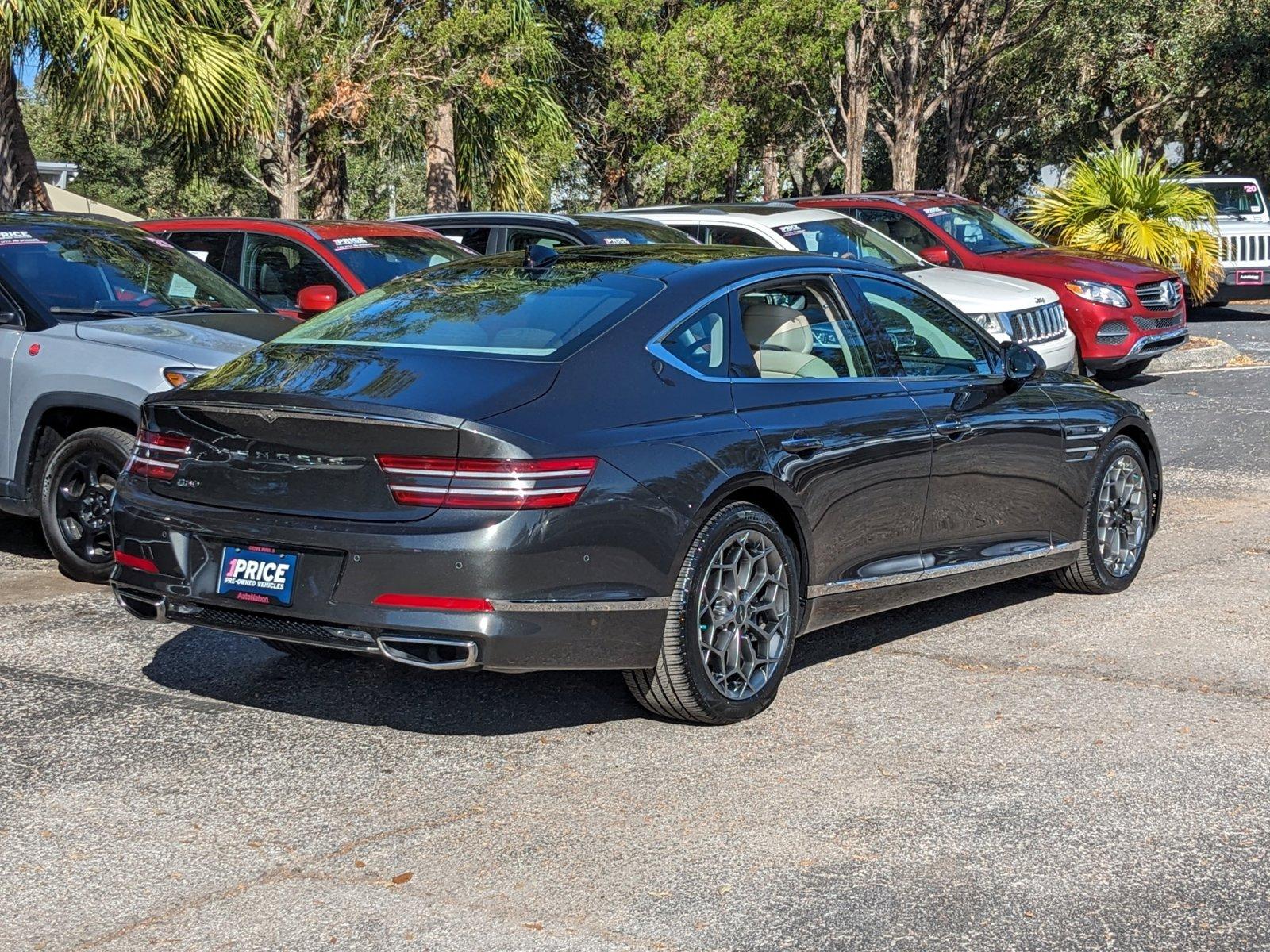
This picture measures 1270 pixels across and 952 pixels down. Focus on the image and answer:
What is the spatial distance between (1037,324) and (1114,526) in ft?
19.4

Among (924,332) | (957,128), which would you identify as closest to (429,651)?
(924,332)

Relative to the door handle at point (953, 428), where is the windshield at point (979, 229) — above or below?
above

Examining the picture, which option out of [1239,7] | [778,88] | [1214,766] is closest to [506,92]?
[778,88]

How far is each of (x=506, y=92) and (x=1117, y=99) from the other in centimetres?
2584

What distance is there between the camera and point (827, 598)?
585 cm

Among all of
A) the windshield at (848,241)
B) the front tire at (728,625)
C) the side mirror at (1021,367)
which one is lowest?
the front tire at (728,625)

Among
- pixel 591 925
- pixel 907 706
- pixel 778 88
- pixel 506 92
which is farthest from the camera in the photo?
pixel 778 88

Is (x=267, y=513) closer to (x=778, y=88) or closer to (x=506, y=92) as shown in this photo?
Result: (x=506, y=92)

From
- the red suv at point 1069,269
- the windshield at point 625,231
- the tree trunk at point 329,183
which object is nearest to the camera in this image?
the windshield at point 625,231

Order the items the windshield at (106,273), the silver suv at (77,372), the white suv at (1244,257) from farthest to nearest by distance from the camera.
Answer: the white suv at (1244,257), the windshield at (106,273), the silver suv at (77,372)

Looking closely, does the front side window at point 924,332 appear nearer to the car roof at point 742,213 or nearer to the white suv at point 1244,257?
the car roof at point 742,213

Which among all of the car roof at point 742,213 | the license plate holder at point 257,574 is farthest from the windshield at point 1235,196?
the license plate holder at point 257,574

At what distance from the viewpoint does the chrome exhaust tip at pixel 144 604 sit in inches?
209

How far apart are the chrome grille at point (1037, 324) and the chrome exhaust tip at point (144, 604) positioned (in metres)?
8.66
